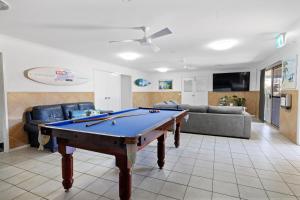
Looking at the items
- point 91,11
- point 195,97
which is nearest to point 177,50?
point 91,11

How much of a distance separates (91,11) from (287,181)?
3.65 meters

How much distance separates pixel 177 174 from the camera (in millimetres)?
2461

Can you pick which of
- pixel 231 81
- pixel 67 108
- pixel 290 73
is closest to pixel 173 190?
pixel 67 108

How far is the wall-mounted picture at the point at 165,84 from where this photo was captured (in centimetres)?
962

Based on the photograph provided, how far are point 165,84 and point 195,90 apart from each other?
1767mm

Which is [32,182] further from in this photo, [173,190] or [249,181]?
[249,181]

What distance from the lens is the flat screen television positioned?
315 inches

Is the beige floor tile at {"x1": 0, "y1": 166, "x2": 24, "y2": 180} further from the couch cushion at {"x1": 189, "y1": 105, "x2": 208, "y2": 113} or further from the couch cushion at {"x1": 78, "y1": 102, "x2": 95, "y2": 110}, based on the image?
the couch cushion at {"x1": 189, "y1": 105, "x2": 208, "y2": 113}

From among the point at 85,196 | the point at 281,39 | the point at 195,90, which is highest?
the point at 281,39

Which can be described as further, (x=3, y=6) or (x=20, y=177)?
(x=20, y=177)

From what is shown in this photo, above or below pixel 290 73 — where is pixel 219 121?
below

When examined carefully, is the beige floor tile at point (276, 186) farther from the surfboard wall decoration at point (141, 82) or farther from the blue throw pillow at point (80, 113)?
the surfboard wall decoration at point (141, 82)

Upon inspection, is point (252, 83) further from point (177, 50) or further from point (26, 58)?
point (26, 58)

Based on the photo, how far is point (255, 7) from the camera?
2.25 metres
